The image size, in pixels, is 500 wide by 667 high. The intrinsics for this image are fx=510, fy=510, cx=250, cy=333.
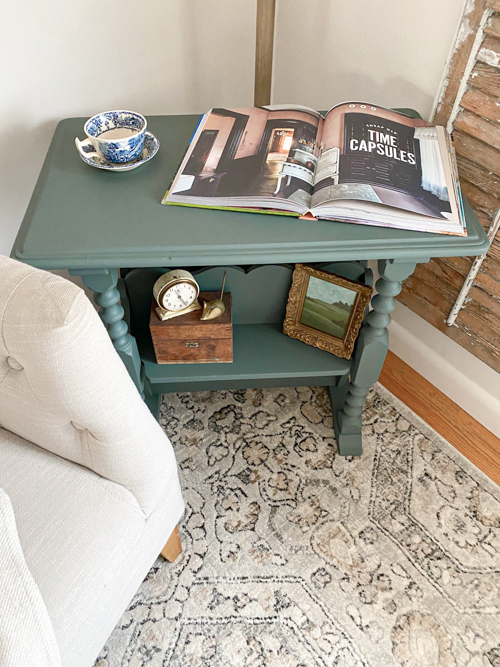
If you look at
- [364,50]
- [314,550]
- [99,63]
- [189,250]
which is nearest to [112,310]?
[189,250]

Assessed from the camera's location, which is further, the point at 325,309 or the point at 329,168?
the point at 325,309

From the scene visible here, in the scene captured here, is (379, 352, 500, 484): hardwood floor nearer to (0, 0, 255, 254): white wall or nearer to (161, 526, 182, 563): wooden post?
(161, 526, 182, 563): wooden post

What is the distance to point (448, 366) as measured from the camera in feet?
4.66

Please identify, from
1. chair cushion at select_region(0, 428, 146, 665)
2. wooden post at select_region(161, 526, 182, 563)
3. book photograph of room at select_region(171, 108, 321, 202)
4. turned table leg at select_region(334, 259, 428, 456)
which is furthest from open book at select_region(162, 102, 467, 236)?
wooden post at select_region(161, 526, 182, 563)

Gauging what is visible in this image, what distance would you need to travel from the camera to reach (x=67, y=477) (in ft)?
2.74

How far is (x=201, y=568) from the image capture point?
114 centimetres

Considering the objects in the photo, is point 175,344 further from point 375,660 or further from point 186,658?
point 375,660

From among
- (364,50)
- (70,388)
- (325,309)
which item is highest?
(364,50)

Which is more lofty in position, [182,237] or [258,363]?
[182,237]

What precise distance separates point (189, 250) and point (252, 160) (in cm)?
22

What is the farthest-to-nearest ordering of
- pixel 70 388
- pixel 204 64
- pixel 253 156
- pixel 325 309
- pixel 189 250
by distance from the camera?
1. pixel 204 64
2. pixel 325 309
3. pixel 253 156
4. pixel 189 250
5. pixel 70 388

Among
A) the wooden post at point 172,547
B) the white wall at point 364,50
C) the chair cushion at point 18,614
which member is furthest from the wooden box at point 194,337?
the white wall at point 364,50

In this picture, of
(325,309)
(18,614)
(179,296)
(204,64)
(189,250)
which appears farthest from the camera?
(204,64)

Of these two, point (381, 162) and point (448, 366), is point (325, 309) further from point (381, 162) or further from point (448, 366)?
point (448, 366)
